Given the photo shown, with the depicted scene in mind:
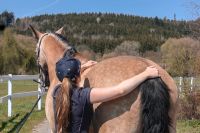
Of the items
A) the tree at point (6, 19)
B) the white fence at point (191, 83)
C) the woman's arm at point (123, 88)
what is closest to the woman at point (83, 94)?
the woman's arm at point (123, 88)

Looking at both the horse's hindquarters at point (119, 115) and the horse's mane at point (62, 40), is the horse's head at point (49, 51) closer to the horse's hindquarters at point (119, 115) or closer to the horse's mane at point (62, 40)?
the horse's mane at point (62, 40)

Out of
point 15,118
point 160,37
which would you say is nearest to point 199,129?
point 15,118

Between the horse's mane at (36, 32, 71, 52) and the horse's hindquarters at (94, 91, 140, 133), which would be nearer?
the horse's hindquarters at (94, 91, 140, 133)

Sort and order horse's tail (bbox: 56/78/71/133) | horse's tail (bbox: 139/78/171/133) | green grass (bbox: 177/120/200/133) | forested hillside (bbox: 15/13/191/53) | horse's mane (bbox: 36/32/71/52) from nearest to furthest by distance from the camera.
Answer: horse's tail (bbox: 139/78/171/133) → horse's tail (bbox: 56/78/71/133) → horse's mane (bbox: 36/32/71/52) → green grass (bbox: 177/120/200/133) → forested hillside (bbox: 15/13/191/53)

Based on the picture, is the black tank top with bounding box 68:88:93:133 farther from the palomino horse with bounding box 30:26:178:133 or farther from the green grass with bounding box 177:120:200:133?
the green grass with bounding box 177:120:200:133

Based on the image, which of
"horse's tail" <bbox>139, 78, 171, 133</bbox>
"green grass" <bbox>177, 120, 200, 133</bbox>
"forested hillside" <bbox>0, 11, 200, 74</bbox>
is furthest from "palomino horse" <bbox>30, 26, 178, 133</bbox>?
"forested hillside" <bbox>0, 11, 200, 74</bbox>

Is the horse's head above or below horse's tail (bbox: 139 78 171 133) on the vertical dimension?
above

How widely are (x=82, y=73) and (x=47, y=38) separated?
1.24m

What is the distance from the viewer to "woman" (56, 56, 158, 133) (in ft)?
13.9

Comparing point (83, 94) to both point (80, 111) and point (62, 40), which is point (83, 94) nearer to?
point (80, 111)

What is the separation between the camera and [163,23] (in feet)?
407

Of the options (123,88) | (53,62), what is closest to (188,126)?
(53,62)

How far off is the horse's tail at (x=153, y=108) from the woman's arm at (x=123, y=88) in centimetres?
6

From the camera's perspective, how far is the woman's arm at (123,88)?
4.21 meters
